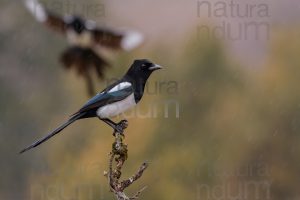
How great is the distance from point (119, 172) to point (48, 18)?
8.43 metres

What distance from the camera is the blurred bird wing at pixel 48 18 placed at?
1538cm

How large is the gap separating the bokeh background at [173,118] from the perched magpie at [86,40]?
13808mm

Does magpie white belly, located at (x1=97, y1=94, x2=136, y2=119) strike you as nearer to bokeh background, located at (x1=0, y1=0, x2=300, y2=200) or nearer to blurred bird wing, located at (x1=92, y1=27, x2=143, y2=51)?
blurred bird wing, located at (x1=92, y1=27, x2=143, y2=51)

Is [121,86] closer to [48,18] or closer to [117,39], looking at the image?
[117,39]

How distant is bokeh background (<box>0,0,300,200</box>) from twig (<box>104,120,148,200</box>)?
2148cm

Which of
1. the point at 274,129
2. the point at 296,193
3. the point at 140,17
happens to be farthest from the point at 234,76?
the point at 140,17

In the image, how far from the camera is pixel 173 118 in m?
35.6

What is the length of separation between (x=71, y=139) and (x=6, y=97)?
10.6 feet

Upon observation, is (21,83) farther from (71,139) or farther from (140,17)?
(140,17)

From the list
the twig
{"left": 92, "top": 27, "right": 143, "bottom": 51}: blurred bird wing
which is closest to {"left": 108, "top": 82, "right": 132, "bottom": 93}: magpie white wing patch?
the twig

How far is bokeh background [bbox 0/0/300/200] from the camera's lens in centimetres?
3156

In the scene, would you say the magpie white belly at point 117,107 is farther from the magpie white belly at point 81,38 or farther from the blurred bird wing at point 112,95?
the magpie white belly at point 81,38

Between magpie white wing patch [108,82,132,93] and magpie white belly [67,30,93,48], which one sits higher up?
magpie white belly [67,30,93,48]

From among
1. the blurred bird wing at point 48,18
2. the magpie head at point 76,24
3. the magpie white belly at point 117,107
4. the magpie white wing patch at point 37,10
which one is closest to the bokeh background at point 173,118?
the magpie head at point 76,24
